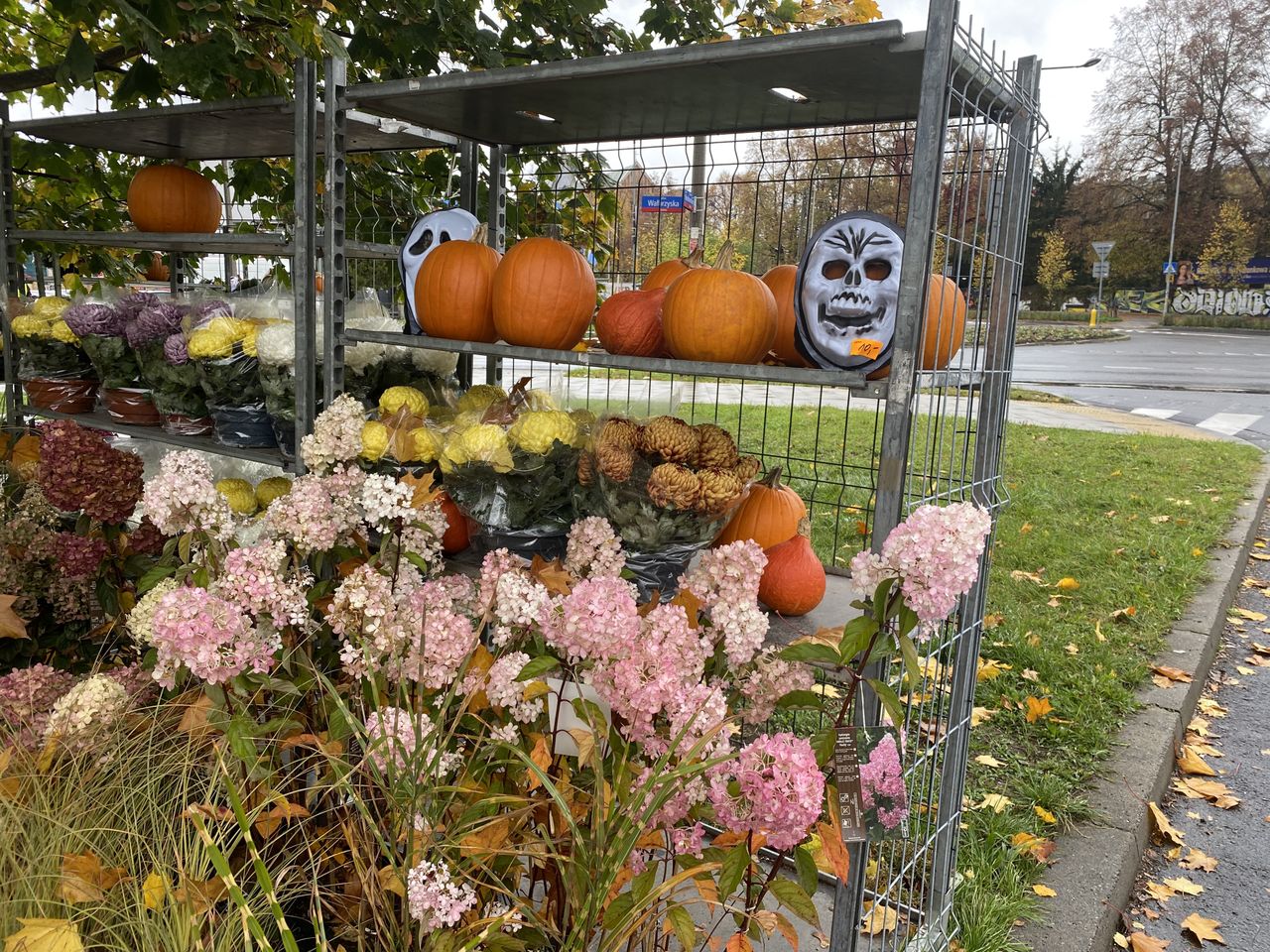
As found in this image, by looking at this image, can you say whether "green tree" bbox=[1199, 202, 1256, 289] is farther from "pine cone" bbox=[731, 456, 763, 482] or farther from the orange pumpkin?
the orange pumpkin

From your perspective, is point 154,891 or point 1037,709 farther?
point 1037,709

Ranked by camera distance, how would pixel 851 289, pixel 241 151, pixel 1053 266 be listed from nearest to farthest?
pixel 851 289, pixel 241 151, pixel 1053 266

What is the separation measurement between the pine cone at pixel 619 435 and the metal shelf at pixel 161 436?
109 cm

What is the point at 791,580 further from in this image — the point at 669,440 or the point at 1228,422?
the point at 1228,422

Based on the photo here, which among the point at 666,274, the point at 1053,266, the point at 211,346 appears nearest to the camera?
the point at 666,274

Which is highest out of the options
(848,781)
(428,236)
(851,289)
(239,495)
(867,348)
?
(428,236)

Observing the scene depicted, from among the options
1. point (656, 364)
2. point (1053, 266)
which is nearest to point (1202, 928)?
point (656, 364)

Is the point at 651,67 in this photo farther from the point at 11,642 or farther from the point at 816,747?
the point at 11,642

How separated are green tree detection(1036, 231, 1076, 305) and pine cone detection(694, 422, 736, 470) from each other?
37.8 metres

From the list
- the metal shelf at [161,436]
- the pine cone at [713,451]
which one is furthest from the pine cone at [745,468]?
the metal shelf at [161,436]

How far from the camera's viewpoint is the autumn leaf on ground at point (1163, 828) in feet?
9.48

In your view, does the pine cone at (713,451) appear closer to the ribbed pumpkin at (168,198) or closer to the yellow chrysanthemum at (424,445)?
the yellow chrysanthemum at (424,445)

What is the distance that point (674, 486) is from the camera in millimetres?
2061

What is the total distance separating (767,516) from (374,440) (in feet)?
3.50
